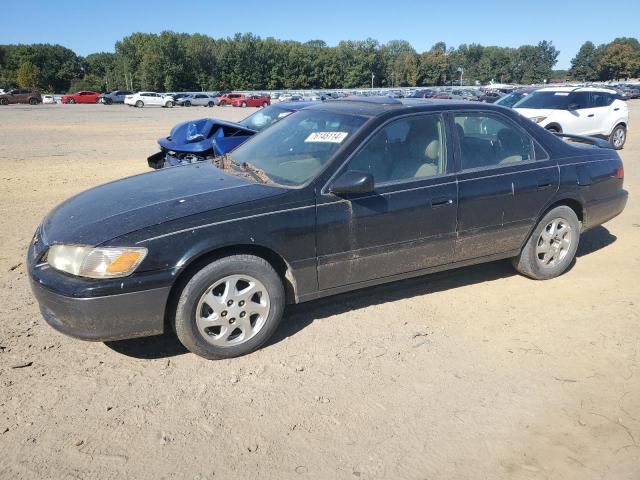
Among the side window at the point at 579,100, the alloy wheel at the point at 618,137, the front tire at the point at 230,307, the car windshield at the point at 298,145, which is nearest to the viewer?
the front tire at the point at 230,307

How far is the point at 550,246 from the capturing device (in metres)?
5.00

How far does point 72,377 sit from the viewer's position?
3424mm

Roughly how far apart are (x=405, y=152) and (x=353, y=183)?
75cm

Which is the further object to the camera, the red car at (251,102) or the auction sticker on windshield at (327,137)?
the red car at (251,102)

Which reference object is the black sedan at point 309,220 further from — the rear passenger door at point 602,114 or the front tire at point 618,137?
the front tire at point 618,137

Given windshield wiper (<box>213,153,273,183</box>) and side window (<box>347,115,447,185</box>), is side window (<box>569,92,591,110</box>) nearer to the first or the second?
side window (<box>347,115,447,185</box>)

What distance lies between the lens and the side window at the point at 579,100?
44.6ft

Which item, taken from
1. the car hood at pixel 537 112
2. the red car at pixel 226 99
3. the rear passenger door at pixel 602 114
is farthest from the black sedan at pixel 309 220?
the red car at pixel 226 99

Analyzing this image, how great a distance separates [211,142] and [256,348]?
5.07 m

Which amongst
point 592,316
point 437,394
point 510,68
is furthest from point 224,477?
point 510,68

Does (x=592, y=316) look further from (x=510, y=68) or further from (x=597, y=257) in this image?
(x=510, y=68)

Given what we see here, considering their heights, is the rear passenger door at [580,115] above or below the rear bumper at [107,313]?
above

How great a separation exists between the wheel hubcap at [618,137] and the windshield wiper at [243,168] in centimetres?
1333

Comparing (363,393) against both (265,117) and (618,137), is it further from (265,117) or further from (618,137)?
(618,137)
